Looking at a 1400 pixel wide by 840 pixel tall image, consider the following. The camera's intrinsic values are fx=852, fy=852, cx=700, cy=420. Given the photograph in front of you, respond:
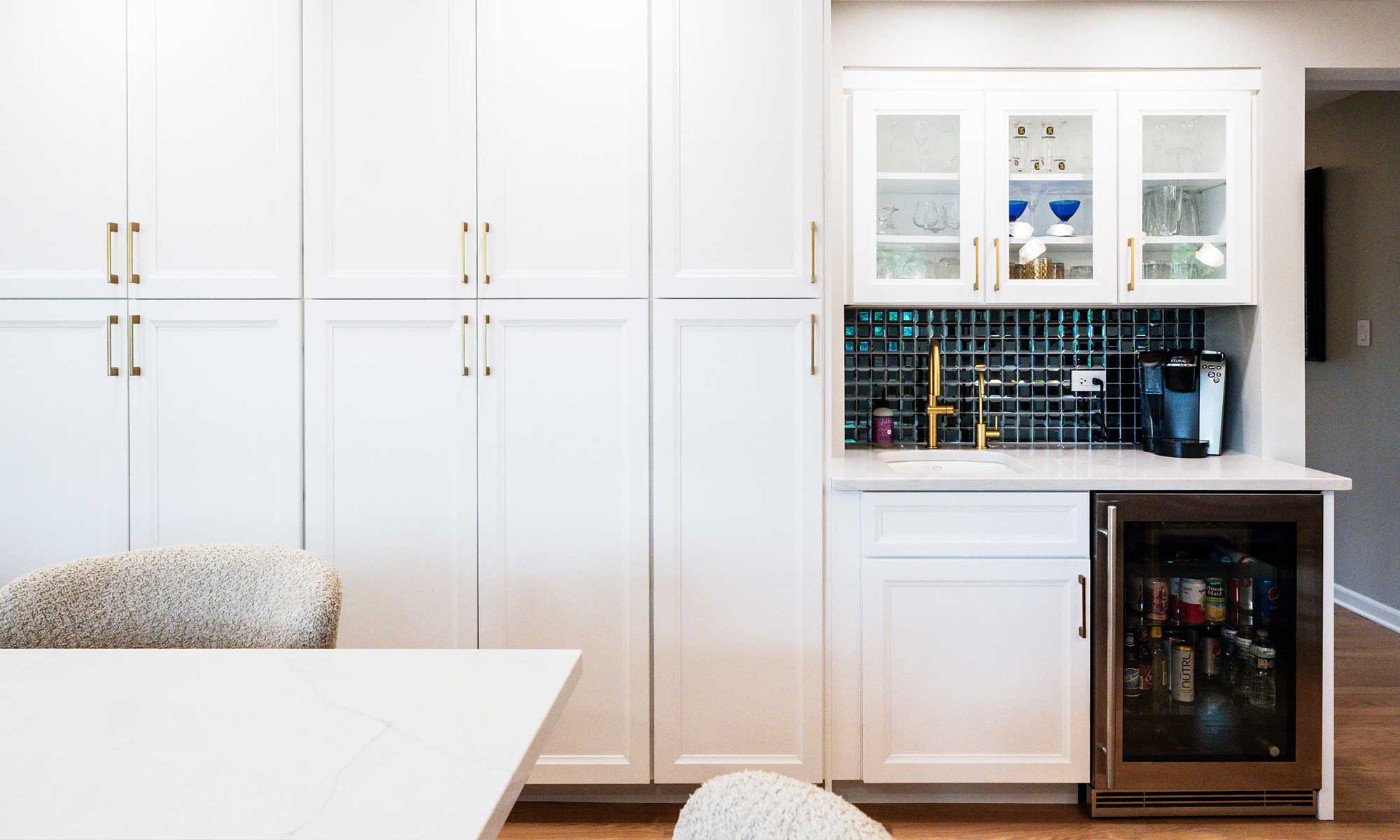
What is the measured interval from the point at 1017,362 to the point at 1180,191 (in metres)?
0.68

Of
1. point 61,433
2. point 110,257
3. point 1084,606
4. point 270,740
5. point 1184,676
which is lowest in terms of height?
point 1184,676

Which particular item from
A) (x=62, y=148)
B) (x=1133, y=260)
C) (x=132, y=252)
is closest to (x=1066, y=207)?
(x=1133, y=260)

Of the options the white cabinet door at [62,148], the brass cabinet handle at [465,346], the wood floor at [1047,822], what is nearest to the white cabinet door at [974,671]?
the wood floor at [1047,822]

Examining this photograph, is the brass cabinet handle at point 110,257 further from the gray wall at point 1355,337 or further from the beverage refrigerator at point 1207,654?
the gray wall at point 1355,337

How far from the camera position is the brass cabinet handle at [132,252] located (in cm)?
210

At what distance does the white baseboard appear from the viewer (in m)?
3.63

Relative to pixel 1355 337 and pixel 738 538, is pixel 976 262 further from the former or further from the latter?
pixel 1355 337

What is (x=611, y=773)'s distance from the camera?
2166mm

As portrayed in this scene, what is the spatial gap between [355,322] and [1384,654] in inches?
153

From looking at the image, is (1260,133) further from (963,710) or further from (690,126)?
(963,710)

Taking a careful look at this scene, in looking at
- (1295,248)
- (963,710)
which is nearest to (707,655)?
(963,710)

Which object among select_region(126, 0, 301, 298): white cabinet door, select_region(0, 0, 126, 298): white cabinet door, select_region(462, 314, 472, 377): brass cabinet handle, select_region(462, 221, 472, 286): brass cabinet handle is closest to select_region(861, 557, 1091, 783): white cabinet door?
select_region(462, 314, 472, 377): brass cabinet handle

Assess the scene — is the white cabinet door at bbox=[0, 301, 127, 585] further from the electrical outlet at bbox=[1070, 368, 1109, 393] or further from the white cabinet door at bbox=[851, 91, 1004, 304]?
the electrical outlet at bbox=[1070, 368, 1109, 393]

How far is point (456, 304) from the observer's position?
6.93ft
